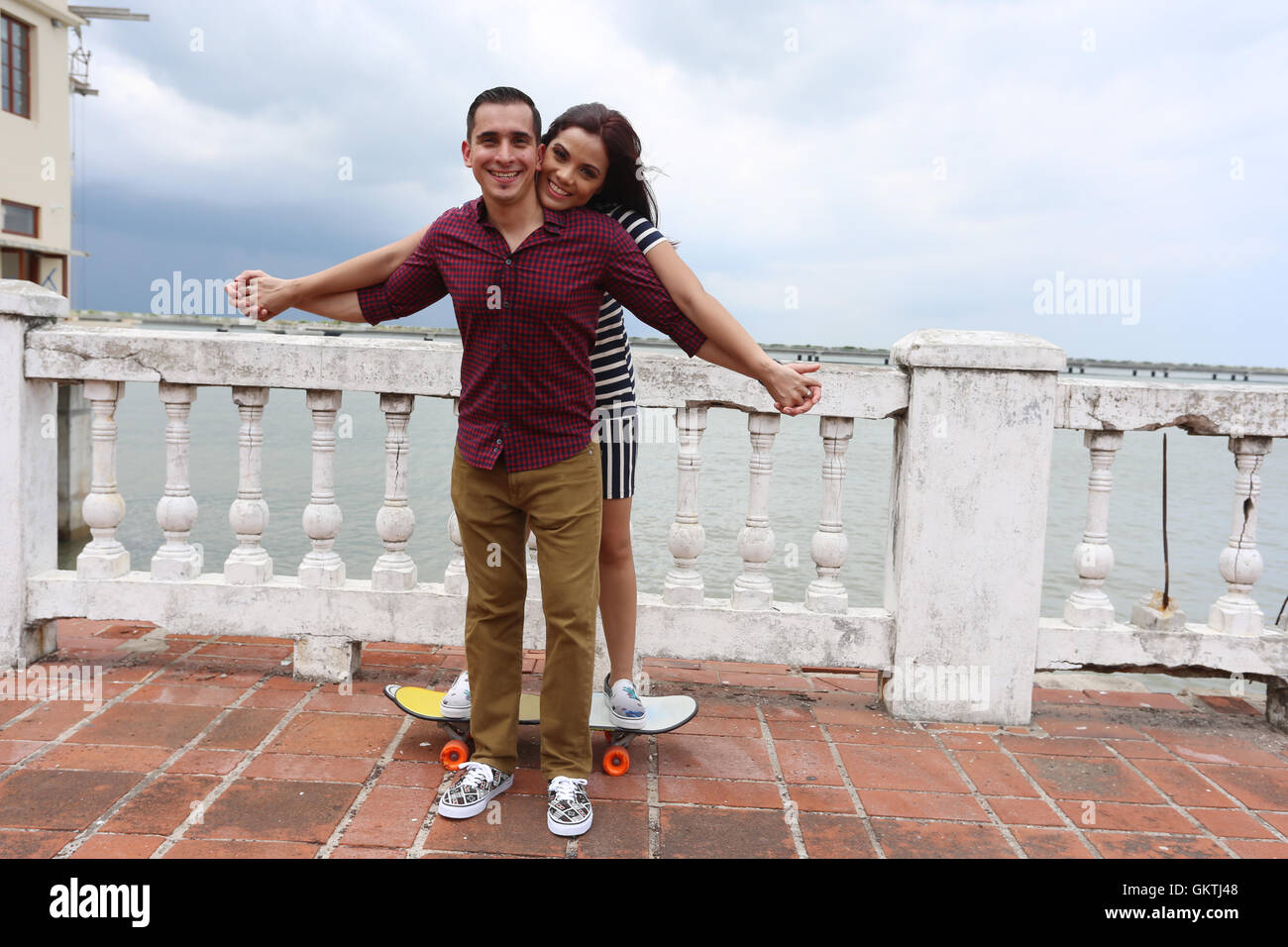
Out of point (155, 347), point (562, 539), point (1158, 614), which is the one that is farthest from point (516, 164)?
point (1158, 614)

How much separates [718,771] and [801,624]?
2.79 feet

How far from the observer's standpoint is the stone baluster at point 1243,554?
3543 millimetres

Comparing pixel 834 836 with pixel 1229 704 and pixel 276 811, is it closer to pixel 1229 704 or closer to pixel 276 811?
pixel 276 811

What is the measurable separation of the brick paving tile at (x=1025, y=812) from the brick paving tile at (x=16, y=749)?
115 inches

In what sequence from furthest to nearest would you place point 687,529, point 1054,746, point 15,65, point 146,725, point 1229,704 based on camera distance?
point 15,65 → point 1229,704 → point 687,529 → point 1054,746 → point 146,725

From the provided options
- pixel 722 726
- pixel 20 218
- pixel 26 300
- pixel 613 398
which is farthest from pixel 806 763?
pixel 20 218

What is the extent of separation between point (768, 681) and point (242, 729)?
201cm

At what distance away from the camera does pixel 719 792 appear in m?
2.73

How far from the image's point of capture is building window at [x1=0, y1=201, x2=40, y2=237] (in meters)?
21.1

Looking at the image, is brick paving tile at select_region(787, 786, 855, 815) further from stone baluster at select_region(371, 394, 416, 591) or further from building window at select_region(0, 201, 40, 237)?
building window at select_region(0, 201, 40, 237)

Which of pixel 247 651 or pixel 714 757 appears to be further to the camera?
pixel 247 651

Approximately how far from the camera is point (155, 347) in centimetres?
351

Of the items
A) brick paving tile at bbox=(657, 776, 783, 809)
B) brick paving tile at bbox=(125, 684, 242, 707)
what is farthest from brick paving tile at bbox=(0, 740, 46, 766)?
brick paving tile at bbox=(657, 776, 783, 809)

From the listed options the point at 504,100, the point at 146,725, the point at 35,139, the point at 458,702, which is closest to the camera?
the point at 504,100
